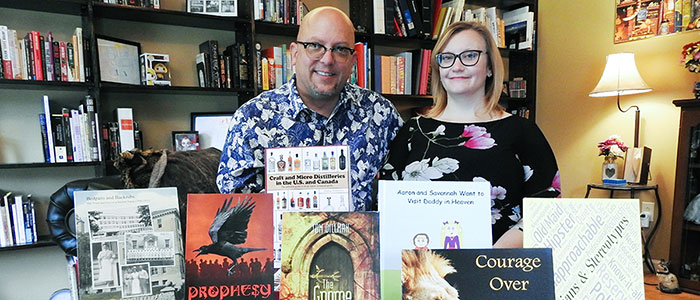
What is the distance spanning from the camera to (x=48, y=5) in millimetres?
2127

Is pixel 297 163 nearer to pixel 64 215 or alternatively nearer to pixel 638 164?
pixel 64 215

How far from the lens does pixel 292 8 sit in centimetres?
266

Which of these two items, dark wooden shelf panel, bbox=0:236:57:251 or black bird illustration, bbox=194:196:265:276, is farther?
dark wooden shelf panel, bbox=0:236:57:251

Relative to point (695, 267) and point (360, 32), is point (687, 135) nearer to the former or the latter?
point (695, 267)

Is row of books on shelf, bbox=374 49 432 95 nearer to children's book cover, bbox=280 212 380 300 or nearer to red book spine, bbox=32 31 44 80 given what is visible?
red book spine, bbox=32 31 44 80

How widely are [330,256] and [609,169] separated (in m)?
3.23

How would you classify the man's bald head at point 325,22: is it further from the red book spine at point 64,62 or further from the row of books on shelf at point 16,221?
the row of books on shelf at point 16,221

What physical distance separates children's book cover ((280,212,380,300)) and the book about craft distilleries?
0.21 meters

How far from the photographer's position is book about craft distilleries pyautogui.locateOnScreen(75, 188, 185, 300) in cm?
73

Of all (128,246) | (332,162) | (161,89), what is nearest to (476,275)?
(332,162)

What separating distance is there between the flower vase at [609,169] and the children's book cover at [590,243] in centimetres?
286

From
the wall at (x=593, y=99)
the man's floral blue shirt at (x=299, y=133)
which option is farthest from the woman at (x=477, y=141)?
the wall at (x=593, y=99)

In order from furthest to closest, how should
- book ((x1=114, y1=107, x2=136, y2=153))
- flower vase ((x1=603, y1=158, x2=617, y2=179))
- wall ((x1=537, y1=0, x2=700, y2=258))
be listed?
1. flower vase ((x1=603, y1=158, x2=617, y2=179))
2. wall ((x1=537, y1=0, x2=700, y2=258))
3. book ((x1=114, y1=107, x2=136, y2=153))

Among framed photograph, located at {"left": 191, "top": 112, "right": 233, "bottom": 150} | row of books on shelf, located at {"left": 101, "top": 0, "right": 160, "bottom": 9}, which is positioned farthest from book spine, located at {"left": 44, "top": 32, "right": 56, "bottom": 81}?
framed photograph, located at {"left": 191, "top": 112, "right": 233, "bottom": 150}
